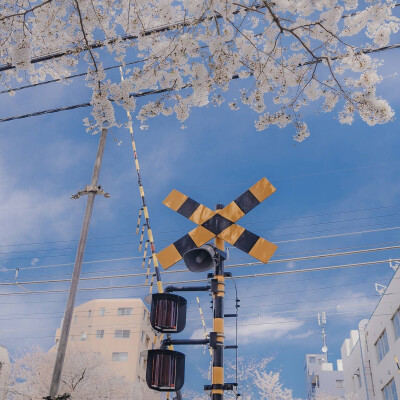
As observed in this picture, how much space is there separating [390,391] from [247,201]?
19286mm

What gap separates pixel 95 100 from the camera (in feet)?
15.8

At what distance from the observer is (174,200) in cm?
455

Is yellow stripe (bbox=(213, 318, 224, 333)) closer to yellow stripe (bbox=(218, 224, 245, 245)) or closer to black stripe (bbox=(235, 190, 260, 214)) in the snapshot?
yellow stripe (bbox=(218, 224, 245, 245))

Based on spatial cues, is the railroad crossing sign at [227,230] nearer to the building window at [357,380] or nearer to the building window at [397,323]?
the building window at [397,323]

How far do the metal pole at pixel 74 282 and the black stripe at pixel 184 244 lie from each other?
9.72 ft

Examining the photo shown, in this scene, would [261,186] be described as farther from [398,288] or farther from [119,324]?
[119,324]

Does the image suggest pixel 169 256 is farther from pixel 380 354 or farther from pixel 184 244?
pixel 380 354

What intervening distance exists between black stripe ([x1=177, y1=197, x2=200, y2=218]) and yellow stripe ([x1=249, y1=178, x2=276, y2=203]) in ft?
1.97

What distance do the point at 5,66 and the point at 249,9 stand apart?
3.52m

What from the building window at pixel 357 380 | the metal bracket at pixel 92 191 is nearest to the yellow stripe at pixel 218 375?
the metal bracket at pixel 92 191

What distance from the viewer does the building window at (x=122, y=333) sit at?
37.5 metres

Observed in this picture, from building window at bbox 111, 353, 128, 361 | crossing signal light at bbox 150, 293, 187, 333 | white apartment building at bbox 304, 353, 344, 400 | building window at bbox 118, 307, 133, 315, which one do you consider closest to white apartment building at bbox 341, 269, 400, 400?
crossing signal light at bbox 150, 293, 187, 333

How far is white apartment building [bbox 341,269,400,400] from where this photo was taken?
18016 millimetres

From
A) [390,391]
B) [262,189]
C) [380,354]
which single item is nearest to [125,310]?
[380,354]
